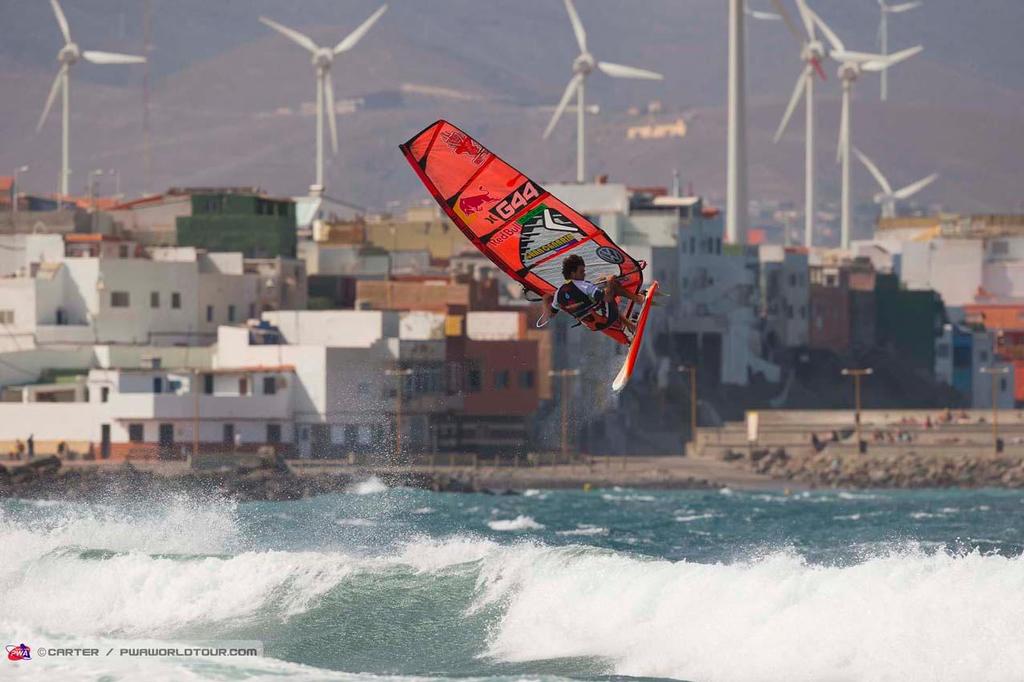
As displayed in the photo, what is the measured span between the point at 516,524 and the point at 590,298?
34.1m

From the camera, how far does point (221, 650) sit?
41.1 meters

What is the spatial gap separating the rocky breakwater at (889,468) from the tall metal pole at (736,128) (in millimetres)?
55039

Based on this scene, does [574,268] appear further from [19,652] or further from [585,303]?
[19,652]

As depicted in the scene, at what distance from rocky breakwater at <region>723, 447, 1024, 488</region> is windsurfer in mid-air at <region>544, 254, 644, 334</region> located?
6045 centimetres

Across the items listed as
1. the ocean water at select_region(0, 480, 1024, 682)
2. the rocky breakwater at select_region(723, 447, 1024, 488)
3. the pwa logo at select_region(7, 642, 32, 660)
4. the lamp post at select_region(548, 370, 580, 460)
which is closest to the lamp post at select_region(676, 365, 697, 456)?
the rocky breakwater at select_region(723, 447, 1024, 488)

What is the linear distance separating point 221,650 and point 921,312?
98.4m

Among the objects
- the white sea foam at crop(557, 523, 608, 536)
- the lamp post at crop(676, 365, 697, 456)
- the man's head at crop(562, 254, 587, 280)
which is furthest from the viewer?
the lamp post at crop(676, 365, 697, 456)

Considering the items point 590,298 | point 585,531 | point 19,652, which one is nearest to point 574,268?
point 590,298

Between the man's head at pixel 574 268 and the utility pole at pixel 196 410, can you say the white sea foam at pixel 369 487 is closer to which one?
the utility pole at pixel 196 410

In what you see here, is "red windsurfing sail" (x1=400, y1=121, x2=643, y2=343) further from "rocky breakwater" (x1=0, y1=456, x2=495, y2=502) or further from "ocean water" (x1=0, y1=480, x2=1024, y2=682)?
"rocky breakwater" (x1=0, y1=456, x2=495, y2=502)

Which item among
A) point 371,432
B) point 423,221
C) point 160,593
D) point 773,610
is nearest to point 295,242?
point 423,221

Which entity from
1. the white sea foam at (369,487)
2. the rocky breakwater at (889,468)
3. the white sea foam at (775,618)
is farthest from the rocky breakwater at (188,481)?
the white sea foam at (775,618)

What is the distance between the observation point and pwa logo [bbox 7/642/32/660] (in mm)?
40219

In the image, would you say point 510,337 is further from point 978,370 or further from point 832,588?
point 832,588
